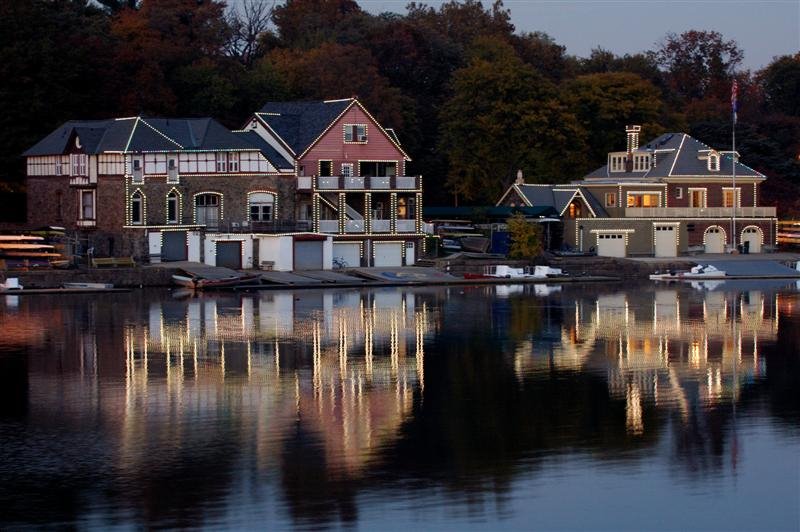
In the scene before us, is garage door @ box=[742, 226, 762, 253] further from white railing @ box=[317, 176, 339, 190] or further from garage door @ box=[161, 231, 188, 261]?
garage door @ box=[161, 231, 188, 261]

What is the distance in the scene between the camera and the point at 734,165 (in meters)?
88.1

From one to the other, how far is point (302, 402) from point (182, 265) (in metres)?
35.6

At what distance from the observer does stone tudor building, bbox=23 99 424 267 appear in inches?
2844

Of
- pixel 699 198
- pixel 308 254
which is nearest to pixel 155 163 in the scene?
pixel 308 254

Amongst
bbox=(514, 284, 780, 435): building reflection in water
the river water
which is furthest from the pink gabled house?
the river water

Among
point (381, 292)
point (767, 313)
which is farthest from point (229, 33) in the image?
point (767, 313)

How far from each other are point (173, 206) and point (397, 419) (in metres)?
41.3

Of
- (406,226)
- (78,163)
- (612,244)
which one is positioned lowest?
(612,244)

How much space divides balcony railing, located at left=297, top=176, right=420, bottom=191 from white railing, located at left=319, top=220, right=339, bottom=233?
184 cm

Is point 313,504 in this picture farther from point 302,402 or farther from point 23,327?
point 23,327

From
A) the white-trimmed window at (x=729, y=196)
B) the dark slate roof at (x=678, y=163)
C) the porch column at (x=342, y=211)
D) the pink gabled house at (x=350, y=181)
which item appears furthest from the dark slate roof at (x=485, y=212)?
the white-trimmed window at (x=729, y=196)

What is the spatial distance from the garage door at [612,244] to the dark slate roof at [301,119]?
17.8m

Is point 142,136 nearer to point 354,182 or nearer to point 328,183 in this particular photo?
point 328,183

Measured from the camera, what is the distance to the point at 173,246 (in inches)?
2852
